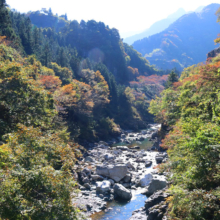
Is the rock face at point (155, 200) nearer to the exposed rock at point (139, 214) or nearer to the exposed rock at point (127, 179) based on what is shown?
the exposed rock at point (139, 214)

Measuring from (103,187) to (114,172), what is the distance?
277 centimetres

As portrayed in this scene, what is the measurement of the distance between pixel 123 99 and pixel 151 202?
172 ft

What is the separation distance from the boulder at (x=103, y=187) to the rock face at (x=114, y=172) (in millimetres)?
1583

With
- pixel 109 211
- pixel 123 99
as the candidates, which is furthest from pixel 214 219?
pixel 123 99

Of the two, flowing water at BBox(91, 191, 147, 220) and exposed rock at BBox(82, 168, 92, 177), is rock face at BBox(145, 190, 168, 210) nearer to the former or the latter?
flowing water at BBox(91, 191, 147, 220)

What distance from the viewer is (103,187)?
19.2m

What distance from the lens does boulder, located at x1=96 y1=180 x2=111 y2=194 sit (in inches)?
746

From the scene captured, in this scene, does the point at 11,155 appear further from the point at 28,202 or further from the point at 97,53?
the point at 97,53

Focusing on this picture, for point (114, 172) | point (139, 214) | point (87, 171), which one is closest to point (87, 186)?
point (87, 171)

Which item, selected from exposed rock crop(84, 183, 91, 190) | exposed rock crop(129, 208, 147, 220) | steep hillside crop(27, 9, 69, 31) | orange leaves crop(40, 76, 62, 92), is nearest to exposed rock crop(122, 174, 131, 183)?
exposed rock crop(84, 183, 91, 190)

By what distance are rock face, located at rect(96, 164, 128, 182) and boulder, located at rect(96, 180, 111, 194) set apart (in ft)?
5.20

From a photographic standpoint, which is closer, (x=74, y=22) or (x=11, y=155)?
(x=11, y=155)

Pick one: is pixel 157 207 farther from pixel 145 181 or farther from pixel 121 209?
pixel 145 181

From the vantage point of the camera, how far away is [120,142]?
143 ft
